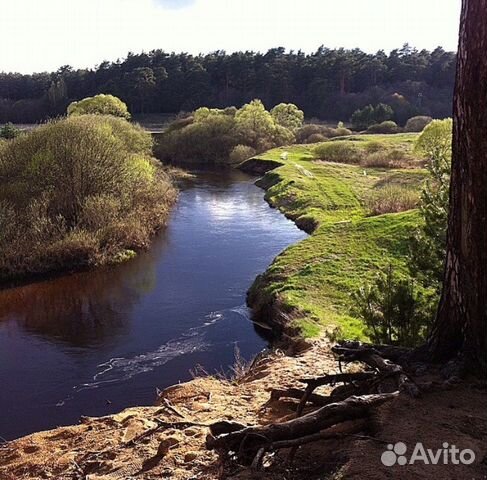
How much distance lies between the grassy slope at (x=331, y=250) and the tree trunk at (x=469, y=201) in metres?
Result: 7.45

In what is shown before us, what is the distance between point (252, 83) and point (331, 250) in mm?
90129

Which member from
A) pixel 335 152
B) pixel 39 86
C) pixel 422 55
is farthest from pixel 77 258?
pixel 422 55

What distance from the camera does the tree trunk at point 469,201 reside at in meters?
7.58

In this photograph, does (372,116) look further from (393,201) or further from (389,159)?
(393,201)

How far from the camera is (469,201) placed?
780 cm

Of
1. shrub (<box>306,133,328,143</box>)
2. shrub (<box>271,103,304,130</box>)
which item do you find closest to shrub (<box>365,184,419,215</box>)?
shrub (<box>306,133,328,143</box>)

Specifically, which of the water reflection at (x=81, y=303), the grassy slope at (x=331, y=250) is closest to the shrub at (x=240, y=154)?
the grassy slope at (x=331, y=250)

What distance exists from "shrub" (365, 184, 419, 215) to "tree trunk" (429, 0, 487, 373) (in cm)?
2839

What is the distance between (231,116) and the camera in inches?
3127

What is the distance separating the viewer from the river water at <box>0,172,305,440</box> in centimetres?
1678

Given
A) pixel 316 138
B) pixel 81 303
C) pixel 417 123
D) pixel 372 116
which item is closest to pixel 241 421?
pixel 81 303

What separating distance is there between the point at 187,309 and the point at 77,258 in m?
9.31

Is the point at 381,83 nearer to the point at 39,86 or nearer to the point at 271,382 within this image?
the point at 39,86

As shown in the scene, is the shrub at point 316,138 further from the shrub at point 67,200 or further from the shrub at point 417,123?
the shrub at point 67,200
